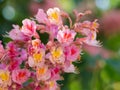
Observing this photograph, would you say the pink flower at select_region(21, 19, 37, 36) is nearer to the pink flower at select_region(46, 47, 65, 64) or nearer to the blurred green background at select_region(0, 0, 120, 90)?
the pink flower at select_region(46, 47, 65, 64)

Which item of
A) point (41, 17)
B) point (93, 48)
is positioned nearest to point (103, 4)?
point (93, 48)

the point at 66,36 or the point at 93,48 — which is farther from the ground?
the point at 66,36

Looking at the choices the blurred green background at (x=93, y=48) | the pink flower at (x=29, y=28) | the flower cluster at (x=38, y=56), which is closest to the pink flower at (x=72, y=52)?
the flower cluster at (x=38, y=56)

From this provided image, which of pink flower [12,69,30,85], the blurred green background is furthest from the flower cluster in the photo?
the blurred green background

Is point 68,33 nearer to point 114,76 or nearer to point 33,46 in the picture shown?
point 33,46

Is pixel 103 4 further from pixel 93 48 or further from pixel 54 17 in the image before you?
pixel 54 17

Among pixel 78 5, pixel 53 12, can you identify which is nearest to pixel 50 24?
pixel 53 12
